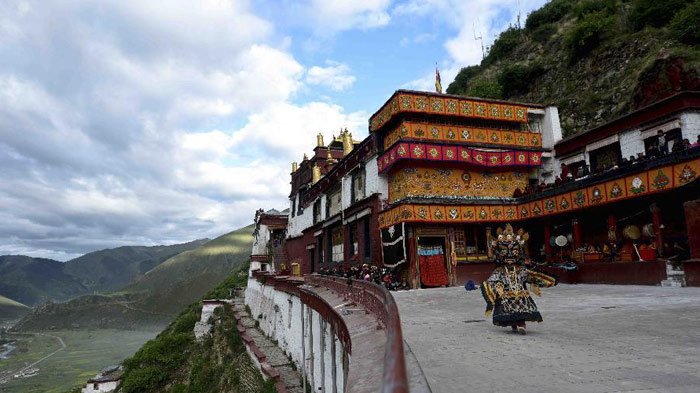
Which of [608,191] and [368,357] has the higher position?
[608,191]

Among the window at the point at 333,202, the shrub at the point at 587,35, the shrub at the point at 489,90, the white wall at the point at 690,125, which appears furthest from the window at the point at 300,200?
the white wall at the point at 690,125

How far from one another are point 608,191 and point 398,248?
8.82m

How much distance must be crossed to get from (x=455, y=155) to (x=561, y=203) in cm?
524

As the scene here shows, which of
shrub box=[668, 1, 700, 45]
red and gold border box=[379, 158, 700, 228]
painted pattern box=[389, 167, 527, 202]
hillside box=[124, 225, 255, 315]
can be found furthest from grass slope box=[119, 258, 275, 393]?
hillside box=[124, 225, 255, 315]

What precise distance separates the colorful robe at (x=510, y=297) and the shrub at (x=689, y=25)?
947 inches

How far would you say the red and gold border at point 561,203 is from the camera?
13812mm

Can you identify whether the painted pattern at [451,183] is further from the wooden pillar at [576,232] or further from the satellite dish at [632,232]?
the satellite dish at [632,232]

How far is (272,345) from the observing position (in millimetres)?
19031

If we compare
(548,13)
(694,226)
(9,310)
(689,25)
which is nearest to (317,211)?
(694,226)

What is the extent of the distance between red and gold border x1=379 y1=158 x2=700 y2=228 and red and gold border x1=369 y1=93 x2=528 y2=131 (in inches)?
190

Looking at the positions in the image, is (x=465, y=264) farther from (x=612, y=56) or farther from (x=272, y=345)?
(x=612, y=56)

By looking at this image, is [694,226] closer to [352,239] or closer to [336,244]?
[352,239]

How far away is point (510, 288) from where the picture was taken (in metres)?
7.41

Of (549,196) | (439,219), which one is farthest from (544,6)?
(439,219)
